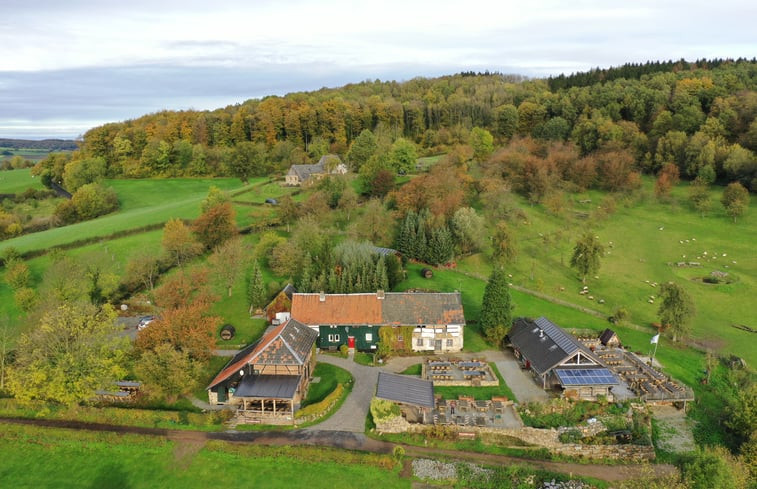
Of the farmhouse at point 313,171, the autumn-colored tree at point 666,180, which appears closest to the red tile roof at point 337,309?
the farmhouse at point 313,171

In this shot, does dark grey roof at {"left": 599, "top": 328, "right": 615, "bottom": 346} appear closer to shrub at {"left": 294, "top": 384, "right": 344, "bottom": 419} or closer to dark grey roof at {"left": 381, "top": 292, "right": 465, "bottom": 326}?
dark grey roof at {"left": 381, "top": 292, "right": 465, "bottom": 326}

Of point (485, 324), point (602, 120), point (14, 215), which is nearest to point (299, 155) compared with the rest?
point (14, 215)

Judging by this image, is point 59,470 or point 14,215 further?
point 14,215

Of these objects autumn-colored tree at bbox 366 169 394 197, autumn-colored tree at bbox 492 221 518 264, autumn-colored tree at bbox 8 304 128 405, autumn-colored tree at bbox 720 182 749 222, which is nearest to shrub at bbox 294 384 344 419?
autumn-colored tree at bbox 8 304 128 405

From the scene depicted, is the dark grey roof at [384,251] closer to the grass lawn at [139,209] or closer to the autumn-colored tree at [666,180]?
the grass lawn at [139,209]

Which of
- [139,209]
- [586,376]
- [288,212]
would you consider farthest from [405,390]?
[139,209]

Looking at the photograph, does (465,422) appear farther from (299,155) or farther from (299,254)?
(299,155)

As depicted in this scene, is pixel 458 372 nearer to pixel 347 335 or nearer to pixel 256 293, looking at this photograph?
pixel 347 335
